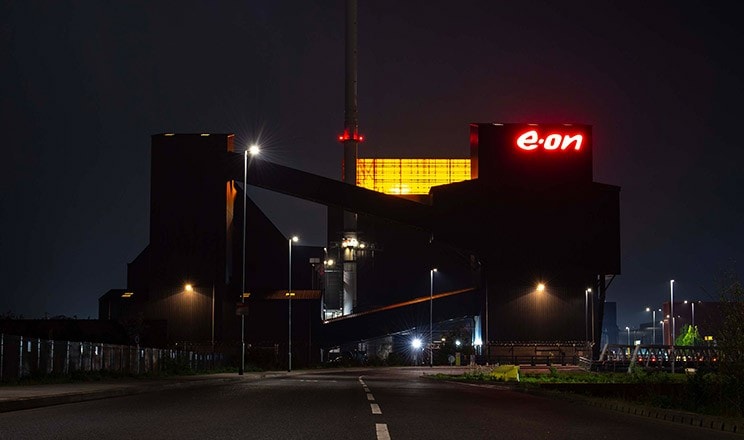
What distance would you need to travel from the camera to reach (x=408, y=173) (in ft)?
405

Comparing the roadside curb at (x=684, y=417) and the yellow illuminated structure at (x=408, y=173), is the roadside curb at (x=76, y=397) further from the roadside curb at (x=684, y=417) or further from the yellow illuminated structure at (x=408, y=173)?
the yellow illuminated structure at (x=408, y=173)

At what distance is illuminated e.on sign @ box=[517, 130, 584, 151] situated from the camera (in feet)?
282

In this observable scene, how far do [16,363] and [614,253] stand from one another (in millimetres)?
62767

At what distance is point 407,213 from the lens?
83.4 metres

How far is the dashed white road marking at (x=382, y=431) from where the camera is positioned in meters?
12.2

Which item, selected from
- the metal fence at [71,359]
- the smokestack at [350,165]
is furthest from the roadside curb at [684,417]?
the smokestack at [350,165]

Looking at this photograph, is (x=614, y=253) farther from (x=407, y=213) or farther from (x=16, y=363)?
(x=16, y=363)

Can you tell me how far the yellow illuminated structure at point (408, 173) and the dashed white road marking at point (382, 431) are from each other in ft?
354

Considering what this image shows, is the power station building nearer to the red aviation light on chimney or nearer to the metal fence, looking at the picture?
the red aviation light on chimney

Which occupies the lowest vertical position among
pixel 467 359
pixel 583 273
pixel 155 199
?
pixel 467 359

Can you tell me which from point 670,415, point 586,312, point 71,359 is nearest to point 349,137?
point 586,312

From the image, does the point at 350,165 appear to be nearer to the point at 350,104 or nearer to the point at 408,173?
the point at 350,104

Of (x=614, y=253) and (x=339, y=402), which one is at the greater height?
(x=614, y=253)

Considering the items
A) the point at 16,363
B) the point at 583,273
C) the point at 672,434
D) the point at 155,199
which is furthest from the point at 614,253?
the point at 672,434
